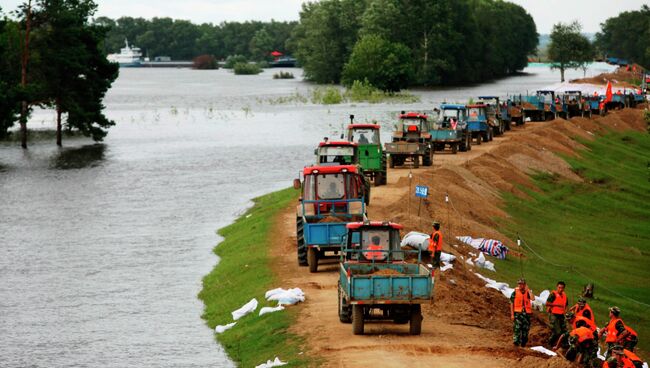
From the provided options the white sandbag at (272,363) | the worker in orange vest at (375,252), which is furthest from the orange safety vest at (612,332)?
the white sandbag at (272,363)

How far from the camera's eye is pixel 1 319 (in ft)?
127

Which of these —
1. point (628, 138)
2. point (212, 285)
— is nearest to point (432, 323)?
point (212, 285)

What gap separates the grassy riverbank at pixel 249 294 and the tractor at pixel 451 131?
18.8m

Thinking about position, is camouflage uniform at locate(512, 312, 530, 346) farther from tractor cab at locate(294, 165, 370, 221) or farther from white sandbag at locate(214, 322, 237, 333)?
tractor cab at locate(294, 165, 370, 221)

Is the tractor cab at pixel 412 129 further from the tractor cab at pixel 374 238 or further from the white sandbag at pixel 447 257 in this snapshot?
the tractor cab at pixel 374 238

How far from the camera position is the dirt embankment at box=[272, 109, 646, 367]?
27.1 m

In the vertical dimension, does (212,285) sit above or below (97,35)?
below

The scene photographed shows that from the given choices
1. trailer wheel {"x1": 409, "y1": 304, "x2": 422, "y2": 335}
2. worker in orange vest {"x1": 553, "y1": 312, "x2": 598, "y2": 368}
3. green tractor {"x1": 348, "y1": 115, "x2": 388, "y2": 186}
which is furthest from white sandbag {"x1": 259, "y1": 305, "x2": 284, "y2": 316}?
green tractor {"x1": 348, "y1": 115, "x2": 388, "y2": 186}

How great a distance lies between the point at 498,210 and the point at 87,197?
93.4 feet

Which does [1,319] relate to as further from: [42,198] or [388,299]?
[42,198]

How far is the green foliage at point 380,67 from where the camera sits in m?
171

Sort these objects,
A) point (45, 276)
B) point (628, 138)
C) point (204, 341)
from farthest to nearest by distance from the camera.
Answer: point (628, 138), point (45, 276), point (204, 341)

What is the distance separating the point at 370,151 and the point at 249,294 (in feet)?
67.0

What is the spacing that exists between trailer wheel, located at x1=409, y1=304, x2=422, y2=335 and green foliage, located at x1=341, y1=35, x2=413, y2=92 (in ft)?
462
